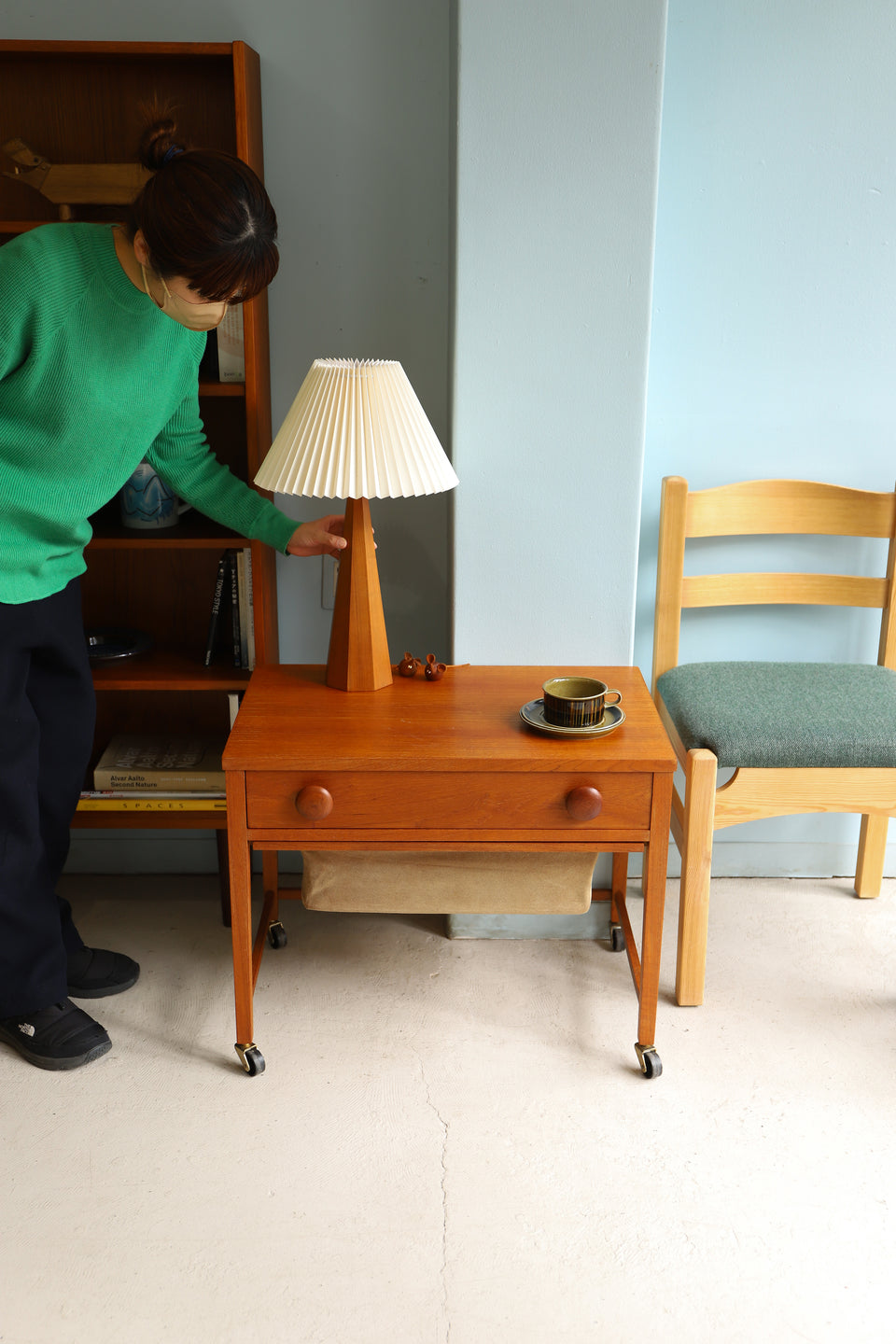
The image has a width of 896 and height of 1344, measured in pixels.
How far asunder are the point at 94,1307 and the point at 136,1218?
139mm

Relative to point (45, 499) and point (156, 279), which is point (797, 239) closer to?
point (156, 279)

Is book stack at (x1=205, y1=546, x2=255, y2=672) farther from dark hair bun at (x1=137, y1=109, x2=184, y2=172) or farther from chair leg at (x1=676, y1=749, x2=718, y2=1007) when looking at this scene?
chair leg at (x1=676, y1=749, x2=718, y2=1007)

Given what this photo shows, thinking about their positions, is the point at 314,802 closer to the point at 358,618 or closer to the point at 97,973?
the point at 358,618

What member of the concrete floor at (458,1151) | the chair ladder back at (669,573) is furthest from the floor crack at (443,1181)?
the chair ladder back at (669,573)

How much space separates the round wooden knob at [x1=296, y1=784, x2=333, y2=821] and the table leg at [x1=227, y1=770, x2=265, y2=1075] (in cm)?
9

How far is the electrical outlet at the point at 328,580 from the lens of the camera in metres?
2.26

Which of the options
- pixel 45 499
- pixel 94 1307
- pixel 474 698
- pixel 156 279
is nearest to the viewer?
pixel 94 1307

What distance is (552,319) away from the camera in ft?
6.27

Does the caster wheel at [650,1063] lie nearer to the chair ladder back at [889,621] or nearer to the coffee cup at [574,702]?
the coffee cup at [574,702]

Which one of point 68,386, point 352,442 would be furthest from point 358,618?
point 68,386

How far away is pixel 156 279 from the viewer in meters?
1.55

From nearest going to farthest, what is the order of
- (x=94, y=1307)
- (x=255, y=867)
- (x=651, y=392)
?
(x=94, y=1307)
(x=651, y=392)
(x=255, y=867)

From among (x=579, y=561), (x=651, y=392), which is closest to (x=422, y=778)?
(x=579, y=561)

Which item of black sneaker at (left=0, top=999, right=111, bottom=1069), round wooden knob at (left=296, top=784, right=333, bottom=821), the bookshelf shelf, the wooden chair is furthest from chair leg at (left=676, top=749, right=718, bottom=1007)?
black sneaker at (left=0, top=999, right=111, bottom=1069)
